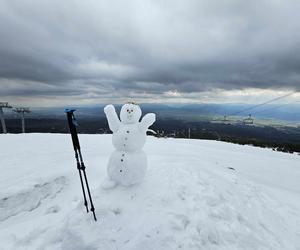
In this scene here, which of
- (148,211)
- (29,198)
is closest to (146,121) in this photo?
(148,211)

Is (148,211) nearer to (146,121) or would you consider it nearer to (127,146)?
(127,146)

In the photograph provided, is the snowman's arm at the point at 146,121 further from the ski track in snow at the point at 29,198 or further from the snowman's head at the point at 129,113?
the ski track in snow at the point at 29,198

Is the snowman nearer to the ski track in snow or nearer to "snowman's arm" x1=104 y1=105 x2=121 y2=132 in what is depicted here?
"snowman's arm" x1=104 y1=105 x2=121 y2=132

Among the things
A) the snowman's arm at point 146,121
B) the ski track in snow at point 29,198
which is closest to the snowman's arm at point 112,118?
A: the snowman's arm at point 146,121

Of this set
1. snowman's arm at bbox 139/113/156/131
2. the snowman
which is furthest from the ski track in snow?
snowman's arm at bbox 139/113/156/131

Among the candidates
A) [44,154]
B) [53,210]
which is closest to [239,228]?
[53,210]
